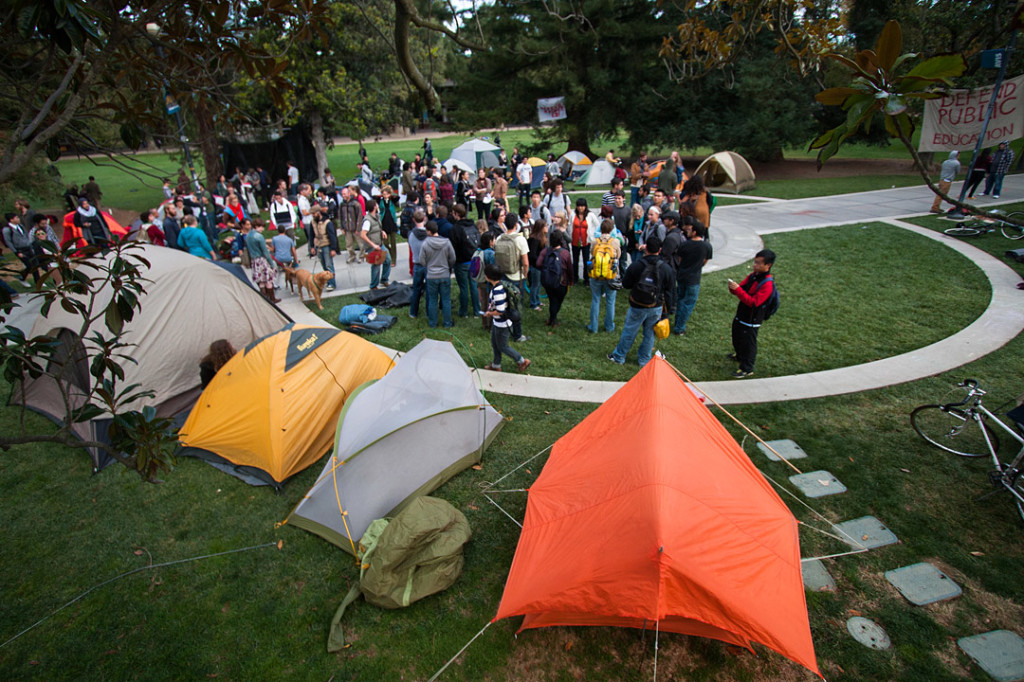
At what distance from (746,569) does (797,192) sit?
2075cm

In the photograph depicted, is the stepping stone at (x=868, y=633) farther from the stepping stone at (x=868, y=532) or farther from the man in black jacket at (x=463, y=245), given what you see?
the man in black jacket at (x=463, y=245)

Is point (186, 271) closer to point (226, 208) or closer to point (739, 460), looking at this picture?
point (739, 460)

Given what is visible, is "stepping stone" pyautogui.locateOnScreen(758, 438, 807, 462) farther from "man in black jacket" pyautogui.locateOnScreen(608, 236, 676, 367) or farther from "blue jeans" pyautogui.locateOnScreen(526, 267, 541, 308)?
"blue jeans" pyautogui.locateOnScreen(526, 267, 541, 308)

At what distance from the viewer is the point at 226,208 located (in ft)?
48.9

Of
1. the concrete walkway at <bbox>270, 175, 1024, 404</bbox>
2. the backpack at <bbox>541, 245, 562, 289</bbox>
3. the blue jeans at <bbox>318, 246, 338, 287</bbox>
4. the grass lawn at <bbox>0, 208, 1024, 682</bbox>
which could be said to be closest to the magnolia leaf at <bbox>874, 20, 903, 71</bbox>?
the grass lawn at <bbox>0, 208, 1024, 682</bbox>

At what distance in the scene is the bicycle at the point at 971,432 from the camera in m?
4.94

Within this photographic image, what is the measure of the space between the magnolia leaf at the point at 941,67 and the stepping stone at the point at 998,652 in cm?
409

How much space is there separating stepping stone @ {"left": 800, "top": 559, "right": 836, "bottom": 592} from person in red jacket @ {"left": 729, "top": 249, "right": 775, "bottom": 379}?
3.40 m

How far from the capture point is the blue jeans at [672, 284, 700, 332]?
876cm

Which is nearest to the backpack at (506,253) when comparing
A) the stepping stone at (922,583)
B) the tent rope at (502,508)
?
the tent rope at (502,508)

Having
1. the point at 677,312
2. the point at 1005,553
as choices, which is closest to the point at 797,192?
the point at 677,312

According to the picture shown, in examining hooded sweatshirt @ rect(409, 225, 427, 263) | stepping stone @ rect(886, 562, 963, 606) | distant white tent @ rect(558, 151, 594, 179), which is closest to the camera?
stepping stone @ rect(886, 562, 963, 606)

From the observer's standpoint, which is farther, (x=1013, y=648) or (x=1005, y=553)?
(x=1005, y=553)

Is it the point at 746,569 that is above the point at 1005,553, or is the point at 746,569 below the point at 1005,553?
above
